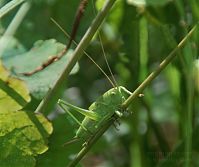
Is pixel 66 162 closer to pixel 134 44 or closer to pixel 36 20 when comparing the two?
pixel 134 44

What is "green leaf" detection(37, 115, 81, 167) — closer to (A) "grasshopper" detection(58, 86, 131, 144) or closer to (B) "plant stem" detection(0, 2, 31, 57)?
(A) "grasshopper" detection(58, 86, 131, 144)

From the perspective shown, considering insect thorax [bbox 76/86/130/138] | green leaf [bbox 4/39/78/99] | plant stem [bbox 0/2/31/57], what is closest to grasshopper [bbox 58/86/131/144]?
insect thorax [bbox 76/86/130/138]

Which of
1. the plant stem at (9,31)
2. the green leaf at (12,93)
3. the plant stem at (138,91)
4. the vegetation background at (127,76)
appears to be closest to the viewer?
the plant stem at (138,91)

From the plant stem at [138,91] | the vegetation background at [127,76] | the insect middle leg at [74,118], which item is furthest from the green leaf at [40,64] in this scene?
the plant stem at [138,91]

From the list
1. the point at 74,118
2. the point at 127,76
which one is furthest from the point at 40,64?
the point at 127,76

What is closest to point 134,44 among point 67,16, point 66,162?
point 67,16

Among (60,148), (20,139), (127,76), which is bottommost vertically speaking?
(127,76)

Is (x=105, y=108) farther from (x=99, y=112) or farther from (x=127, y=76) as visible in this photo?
(x=127, y=76)

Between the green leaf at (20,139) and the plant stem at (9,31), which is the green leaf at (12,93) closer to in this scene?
the green leaf at (20,139)
